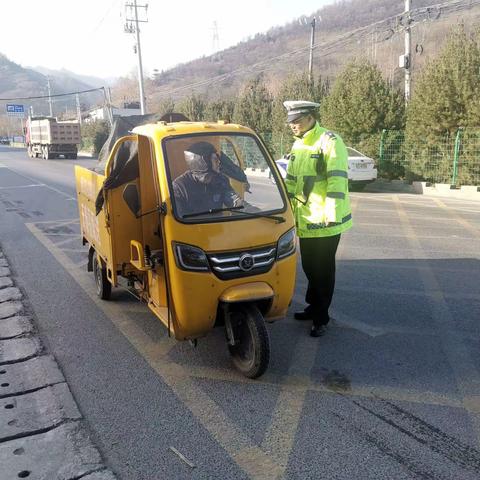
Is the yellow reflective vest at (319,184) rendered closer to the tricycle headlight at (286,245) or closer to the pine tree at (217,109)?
the tricycle headlight at (286,245)

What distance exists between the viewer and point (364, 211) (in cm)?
1189

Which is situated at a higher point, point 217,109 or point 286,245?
point 217,109

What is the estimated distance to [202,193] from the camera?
12.2 feet

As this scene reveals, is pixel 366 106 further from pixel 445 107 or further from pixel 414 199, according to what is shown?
pixel 414 199

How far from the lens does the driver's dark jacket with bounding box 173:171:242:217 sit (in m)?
3.61

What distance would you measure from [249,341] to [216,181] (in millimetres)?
1264

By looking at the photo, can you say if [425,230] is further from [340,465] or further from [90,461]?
[90,461]

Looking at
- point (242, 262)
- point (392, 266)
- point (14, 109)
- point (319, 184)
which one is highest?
point (14, 109)

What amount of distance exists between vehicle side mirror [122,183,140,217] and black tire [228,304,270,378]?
1.39 m

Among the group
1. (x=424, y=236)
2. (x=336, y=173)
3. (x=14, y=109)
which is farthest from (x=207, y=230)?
(x=14, y=109)

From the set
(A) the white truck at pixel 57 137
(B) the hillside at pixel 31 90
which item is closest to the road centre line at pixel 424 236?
(A) the white truck at pixel 57 137

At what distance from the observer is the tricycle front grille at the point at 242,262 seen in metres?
3.50

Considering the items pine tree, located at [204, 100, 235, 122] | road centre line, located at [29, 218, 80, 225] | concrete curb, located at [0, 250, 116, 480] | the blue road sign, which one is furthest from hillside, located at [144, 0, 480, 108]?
concrete curb, located at [0, 250, 116, 480]

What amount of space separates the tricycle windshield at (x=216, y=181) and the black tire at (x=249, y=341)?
2.39 ft
